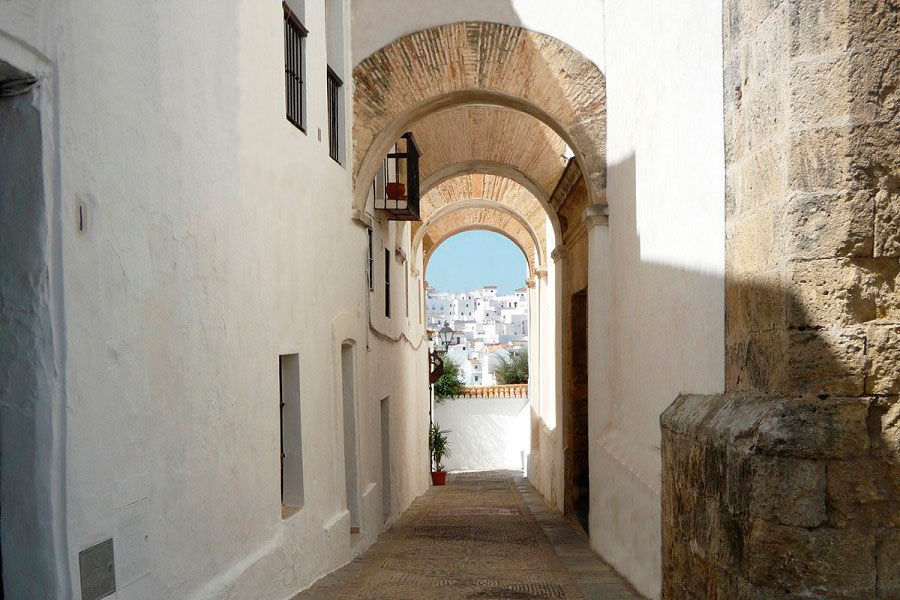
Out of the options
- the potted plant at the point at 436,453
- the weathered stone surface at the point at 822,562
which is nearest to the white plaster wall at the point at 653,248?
the weathered stone surface at the point at 822,562

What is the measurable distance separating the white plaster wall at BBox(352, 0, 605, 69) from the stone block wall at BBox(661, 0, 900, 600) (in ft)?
21.5

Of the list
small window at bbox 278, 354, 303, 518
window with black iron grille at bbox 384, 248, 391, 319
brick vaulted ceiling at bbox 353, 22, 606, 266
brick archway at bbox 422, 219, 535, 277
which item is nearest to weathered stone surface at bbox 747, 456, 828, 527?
small window at bbox 278, 354, 303, 518

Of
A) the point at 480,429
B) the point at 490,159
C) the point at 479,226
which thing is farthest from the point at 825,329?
the point at 480,429

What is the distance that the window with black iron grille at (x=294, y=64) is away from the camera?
738 centimetres

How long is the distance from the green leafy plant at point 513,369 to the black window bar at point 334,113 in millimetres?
24638

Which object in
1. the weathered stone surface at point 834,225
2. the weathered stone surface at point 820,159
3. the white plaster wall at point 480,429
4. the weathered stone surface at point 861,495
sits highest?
the weathered stone surface at point 820,159

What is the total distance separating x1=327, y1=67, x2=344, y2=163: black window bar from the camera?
9344 mm

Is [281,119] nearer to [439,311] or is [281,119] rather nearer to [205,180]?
[205,180]

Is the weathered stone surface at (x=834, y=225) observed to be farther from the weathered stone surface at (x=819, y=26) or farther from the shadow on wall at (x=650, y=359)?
the weathered stone surface at (x=819, y=26)

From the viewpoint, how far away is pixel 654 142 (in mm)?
7113

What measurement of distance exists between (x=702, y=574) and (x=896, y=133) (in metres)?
1.91

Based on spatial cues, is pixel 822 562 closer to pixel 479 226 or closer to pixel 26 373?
pixel 26 373

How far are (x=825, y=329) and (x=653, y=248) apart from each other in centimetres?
377

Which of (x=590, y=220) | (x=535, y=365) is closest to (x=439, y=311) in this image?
(x=535, y=365)
